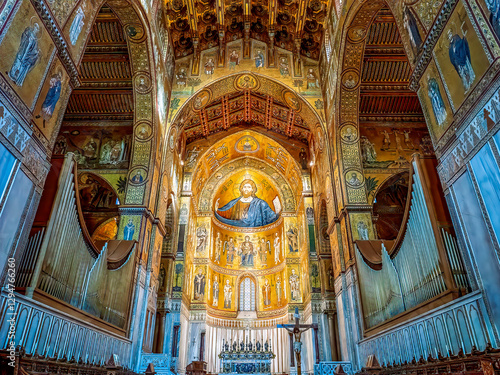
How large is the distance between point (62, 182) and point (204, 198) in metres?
14.7

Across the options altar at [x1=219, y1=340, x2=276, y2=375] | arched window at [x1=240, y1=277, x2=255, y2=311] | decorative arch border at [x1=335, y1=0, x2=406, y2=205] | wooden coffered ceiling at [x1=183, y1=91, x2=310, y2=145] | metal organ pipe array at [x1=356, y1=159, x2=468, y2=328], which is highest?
wooden coffered ceiling at [x1=183, y1=91, x2=310, y2=145]

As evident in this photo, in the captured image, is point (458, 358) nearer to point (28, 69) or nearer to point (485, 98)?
point (485, 98)

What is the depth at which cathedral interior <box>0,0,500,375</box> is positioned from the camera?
5379mm

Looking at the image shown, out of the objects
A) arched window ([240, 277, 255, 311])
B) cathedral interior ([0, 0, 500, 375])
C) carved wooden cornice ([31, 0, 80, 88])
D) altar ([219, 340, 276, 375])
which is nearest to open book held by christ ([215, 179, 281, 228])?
cathedral interior ([0, 0, 500, 375])

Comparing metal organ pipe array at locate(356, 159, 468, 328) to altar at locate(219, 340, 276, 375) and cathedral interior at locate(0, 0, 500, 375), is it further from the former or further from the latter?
altar at locate(219, 340, 276, 375)

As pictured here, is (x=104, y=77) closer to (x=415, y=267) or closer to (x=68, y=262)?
(x=68, y=262)

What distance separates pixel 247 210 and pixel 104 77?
13566mm

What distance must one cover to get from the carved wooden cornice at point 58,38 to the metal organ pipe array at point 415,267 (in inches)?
289

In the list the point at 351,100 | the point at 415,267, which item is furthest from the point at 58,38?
the point at 351,100

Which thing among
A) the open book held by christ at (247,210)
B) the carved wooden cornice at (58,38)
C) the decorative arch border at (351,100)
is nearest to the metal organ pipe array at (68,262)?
the carved wooden cornice at (58,38)

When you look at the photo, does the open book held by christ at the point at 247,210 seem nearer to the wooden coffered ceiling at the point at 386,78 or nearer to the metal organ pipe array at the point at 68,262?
the wooden coffered ceiling at the point at 386,78

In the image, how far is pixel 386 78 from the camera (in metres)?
14.4

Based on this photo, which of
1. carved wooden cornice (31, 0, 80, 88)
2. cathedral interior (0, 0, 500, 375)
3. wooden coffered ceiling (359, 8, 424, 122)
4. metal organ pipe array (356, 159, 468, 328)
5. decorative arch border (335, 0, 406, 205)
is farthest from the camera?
wooden coffered ceiling (359, 8, 424, 122)

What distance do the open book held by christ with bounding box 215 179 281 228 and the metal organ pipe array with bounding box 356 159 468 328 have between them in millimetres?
14318
